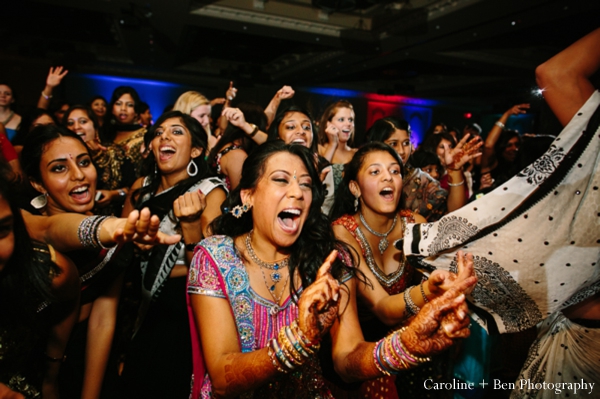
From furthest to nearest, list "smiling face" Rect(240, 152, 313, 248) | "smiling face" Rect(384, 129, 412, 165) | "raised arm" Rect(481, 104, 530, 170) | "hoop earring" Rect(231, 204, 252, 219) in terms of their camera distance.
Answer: "raised arm" Rect(481, 104, 530, 170), "smiling face" Rect(384, 129, 412, 165), "hoop earring" Rect(231, 204, 252, 219), "smiling face" Rect(240, 152, 313, 248)

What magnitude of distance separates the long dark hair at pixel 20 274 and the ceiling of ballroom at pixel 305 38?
586cm

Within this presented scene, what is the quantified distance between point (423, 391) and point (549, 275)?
1.11 meters

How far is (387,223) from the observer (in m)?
2.21

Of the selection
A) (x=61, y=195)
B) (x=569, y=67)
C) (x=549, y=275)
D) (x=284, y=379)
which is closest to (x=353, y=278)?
(x=284, y=379)

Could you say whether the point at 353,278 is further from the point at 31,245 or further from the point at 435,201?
the point at 435,201

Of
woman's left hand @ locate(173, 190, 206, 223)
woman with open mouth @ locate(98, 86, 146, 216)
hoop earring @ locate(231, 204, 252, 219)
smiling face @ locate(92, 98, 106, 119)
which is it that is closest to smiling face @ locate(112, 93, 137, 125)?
woman with open mouth @ locate(98, 86, 146, 216)

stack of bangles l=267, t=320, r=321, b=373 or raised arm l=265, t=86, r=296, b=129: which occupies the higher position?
raised arm l=265, t=86, r=296, b=129

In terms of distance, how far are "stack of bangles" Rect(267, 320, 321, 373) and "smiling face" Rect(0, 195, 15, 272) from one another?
0.81 metres

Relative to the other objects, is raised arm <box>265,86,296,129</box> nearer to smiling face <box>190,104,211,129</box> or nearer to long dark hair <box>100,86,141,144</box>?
smiling face <box>190,104,211,129</box>

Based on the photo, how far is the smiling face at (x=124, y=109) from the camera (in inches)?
159

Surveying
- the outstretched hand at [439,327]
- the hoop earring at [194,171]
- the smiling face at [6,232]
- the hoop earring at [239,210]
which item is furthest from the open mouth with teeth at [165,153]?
the outstretched hand at [439,327]

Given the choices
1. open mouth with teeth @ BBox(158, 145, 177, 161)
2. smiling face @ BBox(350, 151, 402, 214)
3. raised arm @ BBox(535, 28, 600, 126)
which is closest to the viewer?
raised arm @ BBox(535, 28, 600, 126)

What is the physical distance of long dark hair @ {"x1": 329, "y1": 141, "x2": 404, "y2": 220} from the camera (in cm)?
221

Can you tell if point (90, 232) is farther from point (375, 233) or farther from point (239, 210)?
point (375, 233)
